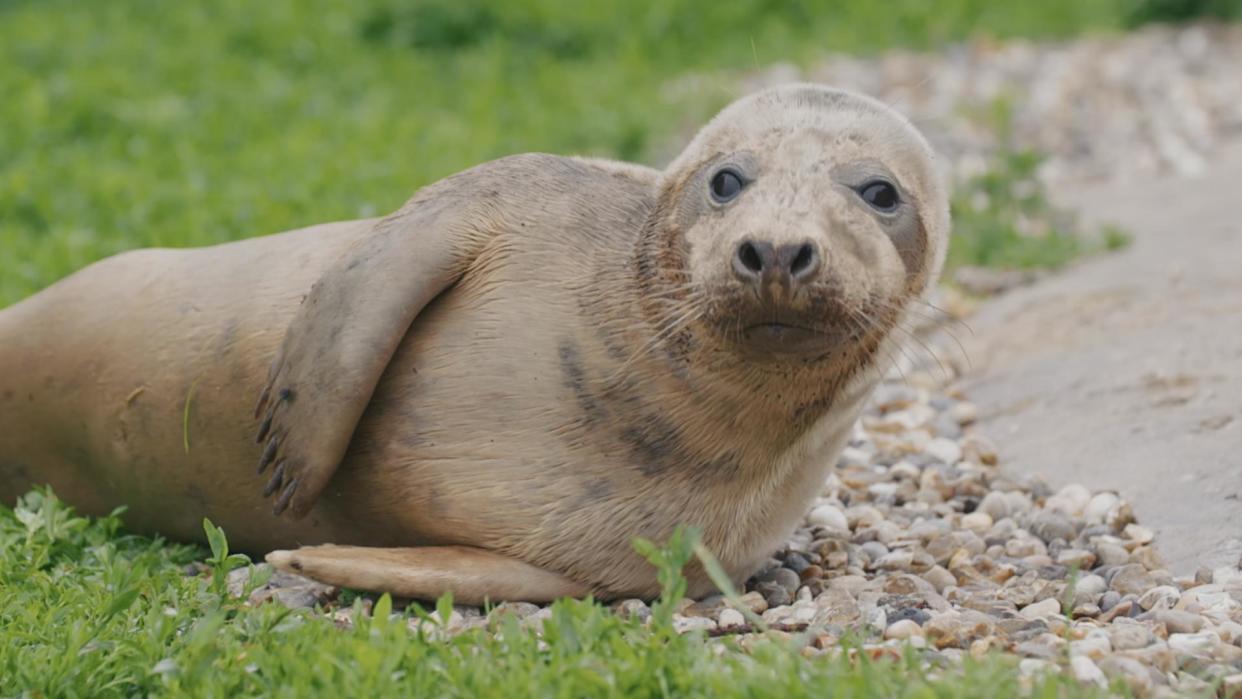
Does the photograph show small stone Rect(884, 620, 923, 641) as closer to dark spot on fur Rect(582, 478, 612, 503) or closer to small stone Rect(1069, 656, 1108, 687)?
small stone Rect(1069, 656, 1108, 687)

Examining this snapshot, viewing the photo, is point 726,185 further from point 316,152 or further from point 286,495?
point 316,152

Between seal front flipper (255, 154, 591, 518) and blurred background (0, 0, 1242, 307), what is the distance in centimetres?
266

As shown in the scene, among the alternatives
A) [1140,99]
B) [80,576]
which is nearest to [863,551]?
[80,576]

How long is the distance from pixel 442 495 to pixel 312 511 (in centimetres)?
44

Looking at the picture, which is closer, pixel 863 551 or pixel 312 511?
pixel 312 511

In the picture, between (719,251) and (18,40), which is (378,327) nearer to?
(719,251)

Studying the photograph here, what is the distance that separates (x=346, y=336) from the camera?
4180 mm

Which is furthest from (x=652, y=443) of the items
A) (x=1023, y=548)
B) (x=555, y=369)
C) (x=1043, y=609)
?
(x=1023, y=548)

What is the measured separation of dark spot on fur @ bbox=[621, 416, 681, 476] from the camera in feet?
14.1

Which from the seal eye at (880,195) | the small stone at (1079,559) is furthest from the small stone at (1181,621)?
the seal eye at (880,195)

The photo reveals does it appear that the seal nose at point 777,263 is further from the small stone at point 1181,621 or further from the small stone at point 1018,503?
the small stone at point 1018,503

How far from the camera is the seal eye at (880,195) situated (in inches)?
165

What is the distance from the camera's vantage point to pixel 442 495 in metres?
4.30

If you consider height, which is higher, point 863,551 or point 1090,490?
point 1090,490
